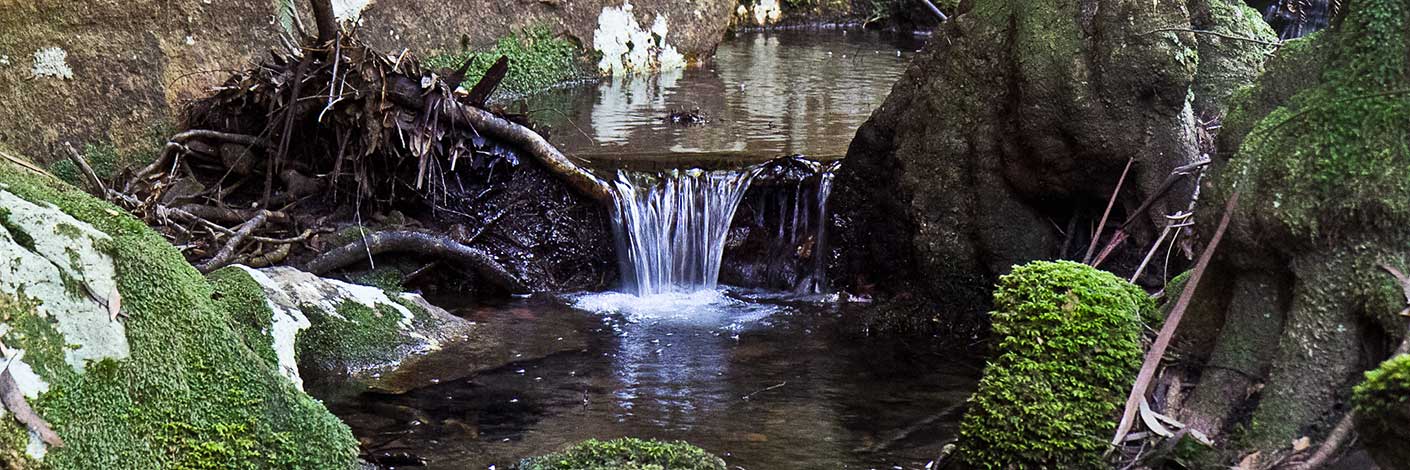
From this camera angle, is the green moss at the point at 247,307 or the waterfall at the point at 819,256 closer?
the green moss at the point at 247,307

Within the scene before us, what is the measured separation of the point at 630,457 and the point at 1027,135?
3825mm

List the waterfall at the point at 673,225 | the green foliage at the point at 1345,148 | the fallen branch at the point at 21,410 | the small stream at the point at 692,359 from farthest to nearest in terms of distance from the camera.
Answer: the waterfall at the point at 673,225 < the small stream at the point at 692,359 < the green foliage at the point at 1345,148 < the fallen branch at the point at 21,410

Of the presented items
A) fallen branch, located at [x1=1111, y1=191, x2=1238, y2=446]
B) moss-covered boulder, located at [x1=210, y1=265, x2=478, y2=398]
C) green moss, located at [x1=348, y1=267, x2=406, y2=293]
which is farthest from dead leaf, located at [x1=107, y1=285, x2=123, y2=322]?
green moss, located at [x1=348, y1=267, x2=406, y2=293]

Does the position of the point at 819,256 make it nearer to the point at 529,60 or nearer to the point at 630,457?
the point at 630,457

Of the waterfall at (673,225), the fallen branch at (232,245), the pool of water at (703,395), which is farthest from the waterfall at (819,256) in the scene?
the fallen branch at (232,245)

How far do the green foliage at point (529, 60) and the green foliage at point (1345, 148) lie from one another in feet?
34.9

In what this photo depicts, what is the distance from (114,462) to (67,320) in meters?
0.44

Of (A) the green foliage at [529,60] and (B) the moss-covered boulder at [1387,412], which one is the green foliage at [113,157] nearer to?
(A) the green foliage at [529,60]

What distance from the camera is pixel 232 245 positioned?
8.02 meters

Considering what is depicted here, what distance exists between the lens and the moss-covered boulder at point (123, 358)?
3.73 m

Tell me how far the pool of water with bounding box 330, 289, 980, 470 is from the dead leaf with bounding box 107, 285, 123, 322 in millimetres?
1659

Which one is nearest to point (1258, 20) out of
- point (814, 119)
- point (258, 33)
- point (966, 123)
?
point (966, 123)

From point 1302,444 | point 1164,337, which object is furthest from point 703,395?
point 1302,444

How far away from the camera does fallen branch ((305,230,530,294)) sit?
28.1 ft
